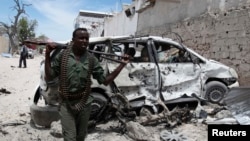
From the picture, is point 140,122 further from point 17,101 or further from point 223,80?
point 17,101

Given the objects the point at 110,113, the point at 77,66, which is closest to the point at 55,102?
the point at 110,113

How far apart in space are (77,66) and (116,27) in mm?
23415

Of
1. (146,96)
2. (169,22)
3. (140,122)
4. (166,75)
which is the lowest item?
(140,122)

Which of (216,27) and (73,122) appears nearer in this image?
(73,122)

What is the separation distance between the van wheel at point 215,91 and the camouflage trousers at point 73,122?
4370 millimetres

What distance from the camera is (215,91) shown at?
24.0 feet

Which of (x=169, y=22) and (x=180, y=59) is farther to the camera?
(x=169, y=22)

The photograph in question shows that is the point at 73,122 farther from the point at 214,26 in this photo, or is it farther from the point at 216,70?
the point at 214,26

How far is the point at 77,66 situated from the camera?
3414 millimetres

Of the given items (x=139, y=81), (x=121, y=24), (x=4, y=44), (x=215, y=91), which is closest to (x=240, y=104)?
(x=215, y=91)

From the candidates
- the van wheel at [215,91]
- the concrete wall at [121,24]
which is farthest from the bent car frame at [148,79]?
the concrete wall at [121,24]

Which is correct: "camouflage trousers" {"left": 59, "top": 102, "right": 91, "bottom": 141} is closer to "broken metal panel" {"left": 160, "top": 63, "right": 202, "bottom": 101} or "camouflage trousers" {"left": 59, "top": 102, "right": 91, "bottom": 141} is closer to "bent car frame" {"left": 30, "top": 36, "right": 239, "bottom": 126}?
"bent car frame" {"left": 30, "top": 36, "right": 239, "bottom": 126}

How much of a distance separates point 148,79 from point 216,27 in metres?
4.80

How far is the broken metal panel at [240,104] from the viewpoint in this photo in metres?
5.61
